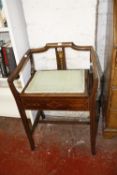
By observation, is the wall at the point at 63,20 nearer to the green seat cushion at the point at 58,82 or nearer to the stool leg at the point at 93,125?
the green seat cushion at the point at 58,82

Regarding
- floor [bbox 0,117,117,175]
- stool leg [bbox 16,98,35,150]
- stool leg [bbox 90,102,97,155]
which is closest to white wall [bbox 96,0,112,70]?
stool leg [bbox 90,102,97,155]

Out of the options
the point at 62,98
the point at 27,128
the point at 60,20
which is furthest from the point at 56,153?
the point at 60,20

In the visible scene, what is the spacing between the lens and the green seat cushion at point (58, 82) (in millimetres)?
1347

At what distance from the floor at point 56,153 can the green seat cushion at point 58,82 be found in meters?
0.58

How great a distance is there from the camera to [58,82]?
1422 millimetres

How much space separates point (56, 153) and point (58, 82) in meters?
0.61

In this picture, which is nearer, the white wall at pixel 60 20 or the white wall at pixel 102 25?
the white wall at pixel 60 20

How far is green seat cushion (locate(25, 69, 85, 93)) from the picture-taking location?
135 centimetres

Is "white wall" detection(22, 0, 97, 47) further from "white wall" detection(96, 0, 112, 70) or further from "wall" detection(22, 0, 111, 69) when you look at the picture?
"white wall" detection(96, 0, 112, 70)

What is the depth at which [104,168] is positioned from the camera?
1480 mm

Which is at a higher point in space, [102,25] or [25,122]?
[102,25]

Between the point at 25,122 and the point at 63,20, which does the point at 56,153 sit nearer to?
the point at 25,122

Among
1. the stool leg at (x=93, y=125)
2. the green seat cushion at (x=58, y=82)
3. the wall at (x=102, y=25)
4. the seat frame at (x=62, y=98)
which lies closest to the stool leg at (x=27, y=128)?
the seat frame at (x=62, y=98)

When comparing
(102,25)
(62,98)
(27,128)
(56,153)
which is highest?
(102,25)
